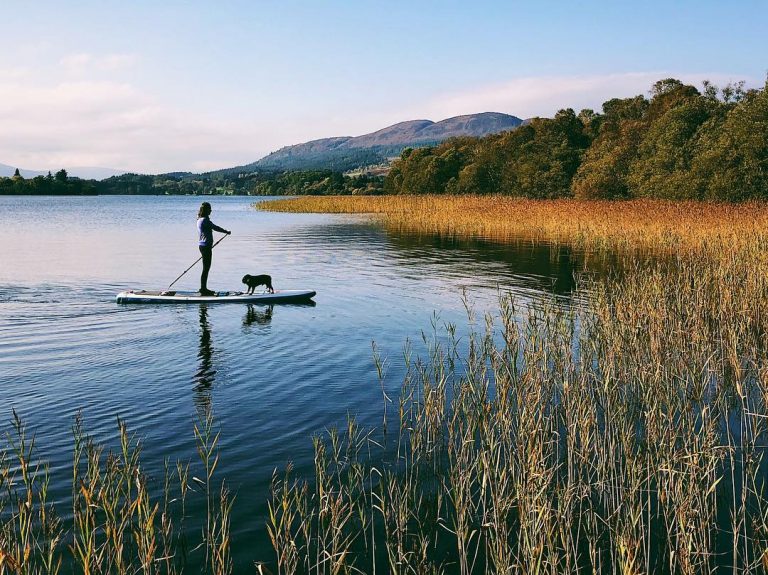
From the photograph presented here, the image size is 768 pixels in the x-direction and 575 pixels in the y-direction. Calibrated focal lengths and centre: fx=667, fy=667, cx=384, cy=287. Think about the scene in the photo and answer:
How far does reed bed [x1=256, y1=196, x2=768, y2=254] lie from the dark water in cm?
464

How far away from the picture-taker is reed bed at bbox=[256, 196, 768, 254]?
28.1m

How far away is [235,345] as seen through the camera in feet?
47.2

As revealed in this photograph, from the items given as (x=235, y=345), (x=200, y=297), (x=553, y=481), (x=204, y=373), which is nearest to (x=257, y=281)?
(x=200, y=297)

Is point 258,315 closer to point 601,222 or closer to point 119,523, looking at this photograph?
point 119,523

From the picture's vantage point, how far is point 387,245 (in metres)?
37.9

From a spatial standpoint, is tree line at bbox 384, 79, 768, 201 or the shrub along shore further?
tree line at bbox 384, 79, 768, 201

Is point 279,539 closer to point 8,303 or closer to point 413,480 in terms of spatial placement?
point 413,480

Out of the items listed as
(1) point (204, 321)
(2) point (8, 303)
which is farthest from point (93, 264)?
(1) point (204, 321)

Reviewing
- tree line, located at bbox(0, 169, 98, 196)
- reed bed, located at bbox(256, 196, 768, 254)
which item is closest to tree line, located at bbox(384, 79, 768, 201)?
reed bed, located at bbox(256, 196, 768, 254)

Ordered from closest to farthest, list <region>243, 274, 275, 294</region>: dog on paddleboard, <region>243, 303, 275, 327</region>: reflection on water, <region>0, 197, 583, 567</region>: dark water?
<region>0, 197, 583, 567</region>: dark water, <region>243, 303, 275, 327</region>: reflection on water, <region>243, 274, 275, 294</region>: dog on paddleboard

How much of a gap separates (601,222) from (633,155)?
26075 millimetres

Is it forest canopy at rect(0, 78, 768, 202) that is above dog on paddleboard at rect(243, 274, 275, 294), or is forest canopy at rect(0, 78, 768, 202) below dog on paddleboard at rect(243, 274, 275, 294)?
above

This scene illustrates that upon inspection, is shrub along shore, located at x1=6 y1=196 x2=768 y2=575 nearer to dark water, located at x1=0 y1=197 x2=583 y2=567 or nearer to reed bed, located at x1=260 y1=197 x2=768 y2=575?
reed bed, located at x1=260 y1=197 x2=768 y2=575

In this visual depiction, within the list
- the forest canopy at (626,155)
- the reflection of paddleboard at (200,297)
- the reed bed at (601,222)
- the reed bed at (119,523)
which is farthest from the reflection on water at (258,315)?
the forest canopy at (626,155)
